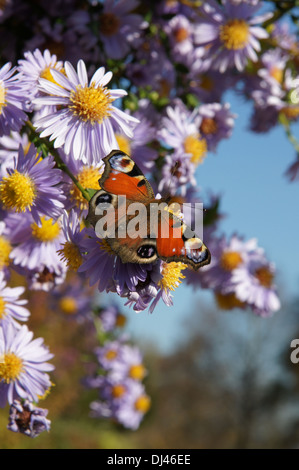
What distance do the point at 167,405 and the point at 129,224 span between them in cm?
1064

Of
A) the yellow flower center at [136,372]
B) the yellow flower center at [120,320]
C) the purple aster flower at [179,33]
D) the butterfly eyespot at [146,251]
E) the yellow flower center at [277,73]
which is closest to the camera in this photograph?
the butterfly eyespot at [146,251]

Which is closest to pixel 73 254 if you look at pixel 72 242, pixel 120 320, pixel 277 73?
pixel 72 242

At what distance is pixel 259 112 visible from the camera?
1.57 meters

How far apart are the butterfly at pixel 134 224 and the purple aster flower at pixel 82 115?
0.24 ft

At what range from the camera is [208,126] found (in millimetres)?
1240

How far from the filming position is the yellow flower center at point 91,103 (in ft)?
2.33

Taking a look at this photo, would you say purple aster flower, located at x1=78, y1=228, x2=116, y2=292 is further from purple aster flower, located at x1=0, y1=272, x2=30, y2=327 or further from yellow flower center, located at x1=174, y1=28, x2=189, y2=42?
yellow flower center, located at x1=174, y1=28, x2=189, y2=42

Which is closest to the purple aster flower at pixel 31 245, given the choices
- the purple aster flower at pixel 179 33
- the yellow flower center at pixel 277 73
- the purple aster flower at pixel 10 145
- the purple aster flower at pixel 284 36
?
the purple aster flower at pixel 10 145

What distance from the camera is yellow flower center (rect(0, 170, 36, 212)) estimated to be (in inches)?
27.5

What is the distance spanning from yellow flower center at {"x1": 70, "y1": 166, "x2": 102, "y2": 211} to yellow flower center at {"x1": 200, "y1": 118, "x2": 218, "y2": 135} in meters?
0.56

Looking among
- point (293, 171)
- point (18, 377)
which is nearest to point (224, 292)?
point (293, 171)

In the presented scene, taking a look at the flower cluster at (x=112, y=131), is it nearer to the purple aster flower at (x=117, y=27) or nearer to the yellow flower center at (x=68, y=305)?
the purple aster flower at (x=117, y=27)

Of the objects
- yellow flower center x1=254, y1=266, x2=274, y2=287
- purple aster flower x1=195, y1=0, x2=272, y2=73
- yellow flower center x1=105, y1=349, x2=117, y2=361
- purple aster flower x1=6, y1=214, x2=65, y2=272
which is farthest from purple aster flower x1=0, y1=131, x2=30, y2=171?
yellow flower center x1=105, y1=349, x2=117, y2=361

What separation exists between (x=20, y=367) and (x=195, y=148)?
62cm
